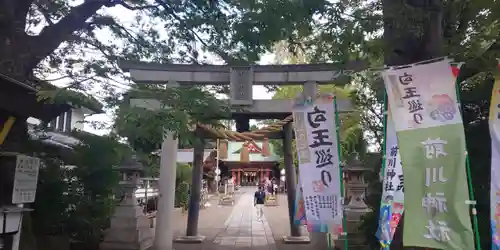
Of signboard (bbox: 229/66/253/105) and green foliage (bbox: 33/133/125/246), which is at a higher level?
signboard (bbox: 229/66/253/105)

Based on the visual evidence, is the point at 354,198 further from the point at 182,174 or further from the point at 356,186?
the point at 182,174

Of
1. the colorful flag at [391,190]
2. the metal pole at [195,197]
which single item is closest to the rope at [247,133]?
the metal pole at [195,197]

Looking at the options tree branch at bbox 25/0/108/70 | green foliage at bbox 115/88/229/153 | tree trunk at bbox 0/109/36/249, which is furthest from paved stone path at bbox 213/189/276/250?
tree branch at bbox 25/0/108/70

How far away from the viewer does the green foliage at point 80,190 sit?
339 inches

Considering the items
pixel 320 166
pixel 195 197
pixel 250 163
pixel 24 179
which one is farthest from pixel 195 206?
pixel 250 163

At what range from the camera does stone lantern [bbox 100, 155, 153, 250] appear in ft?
32.5

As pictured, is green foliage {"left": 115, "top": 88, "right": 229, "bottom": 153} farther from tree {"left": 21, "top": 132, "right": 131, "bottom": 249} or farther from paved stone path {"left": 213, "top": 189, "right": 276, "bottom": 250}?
paved stone path {"left": 213, "top": 189, "right": 276, "bottom": 250}

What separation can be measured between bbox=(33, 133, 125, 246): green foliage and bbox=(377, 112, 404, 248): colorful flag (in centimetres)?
536

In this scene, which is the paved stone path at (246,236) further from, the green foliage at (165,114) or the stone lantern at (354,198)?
the green foliage at (165,114)

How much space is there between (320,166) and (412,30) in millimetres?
2669

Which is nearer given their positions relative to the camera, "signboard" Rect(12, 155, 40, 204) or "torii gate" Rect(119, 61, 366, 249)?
"signboard" Rect(12, 155, 40, 204)

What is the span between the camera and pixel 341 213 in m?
6.54

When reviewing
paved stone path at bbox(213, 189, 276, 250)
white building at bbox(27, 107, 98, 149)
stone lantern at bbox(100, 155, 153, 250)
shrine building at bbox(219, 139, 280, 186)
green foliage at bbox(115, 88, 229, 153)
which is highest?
shrine building at bbox(219, 139, 280, 186)

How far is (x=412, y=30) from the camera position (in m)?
4.97
